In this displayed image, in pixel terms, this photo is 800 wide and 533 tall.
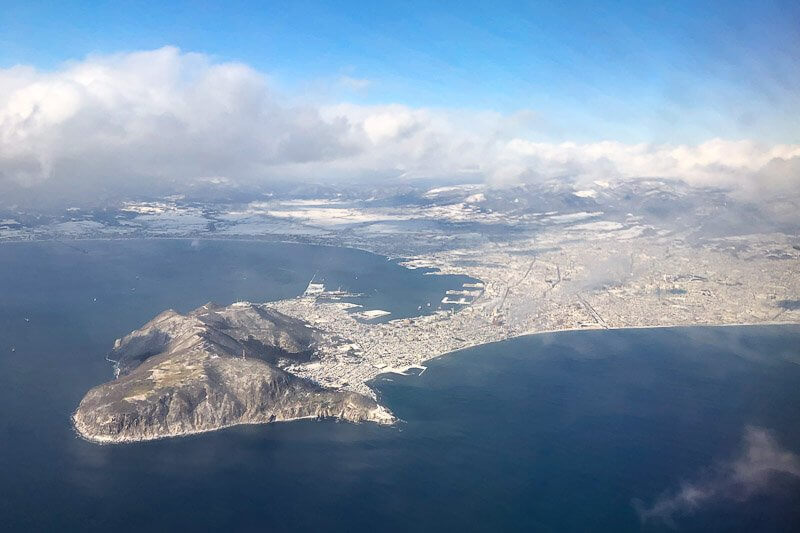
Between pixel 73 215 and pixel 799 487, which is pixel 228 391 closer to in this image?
pixel 799 487

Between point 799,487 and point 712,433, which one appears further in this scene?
point 712,433

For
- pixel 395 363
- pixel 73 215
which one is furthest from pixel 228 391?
pixel 73 215

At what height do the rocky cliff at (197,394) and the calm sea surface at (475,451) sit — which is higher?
the rocky cliff at (197,394)

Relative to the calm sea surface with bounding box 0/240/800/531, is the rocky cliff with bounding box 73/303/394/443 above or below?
above

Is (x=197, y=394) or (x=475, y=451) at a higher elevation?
(x=197, y=394)

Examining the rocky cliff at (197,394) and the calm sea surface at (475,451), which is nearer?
the calm sea surface at (475,451)
